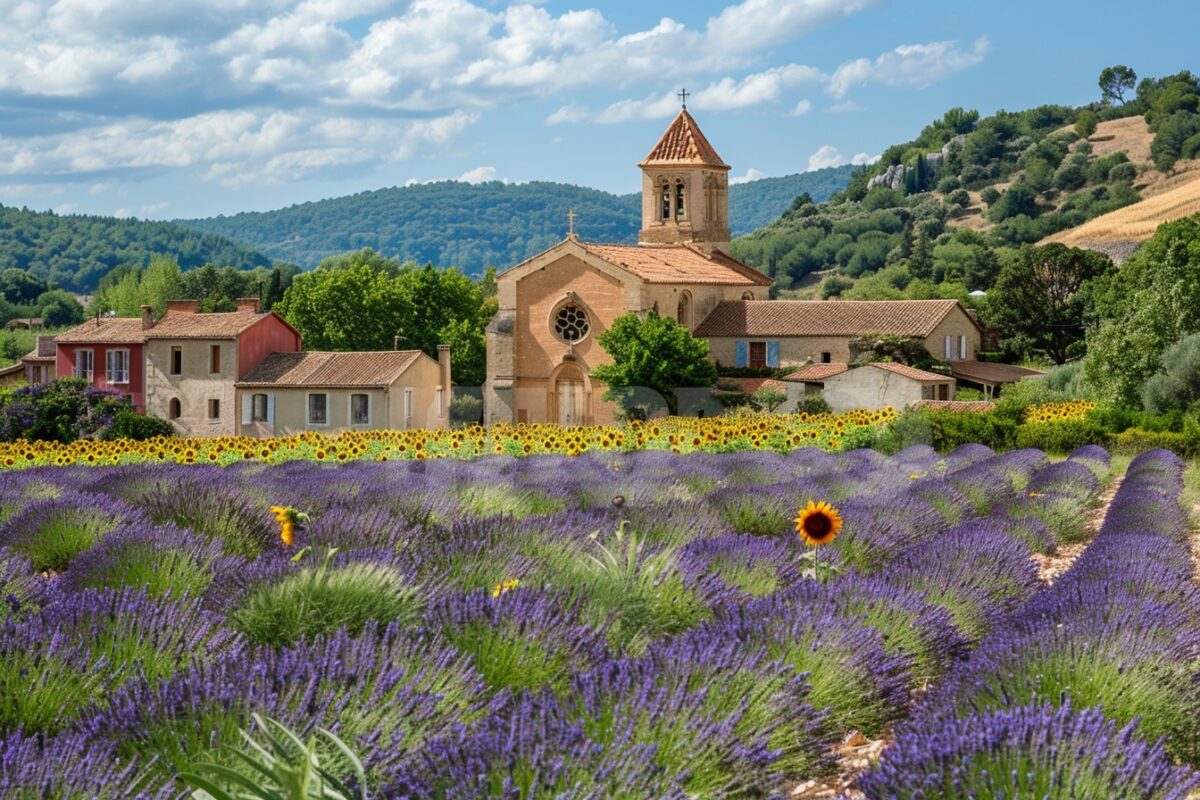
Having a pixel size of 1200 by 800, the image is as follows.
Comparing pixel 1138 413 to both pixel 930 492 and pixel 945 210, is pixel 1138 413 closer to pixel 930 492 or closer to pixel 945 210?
pixel 930 492

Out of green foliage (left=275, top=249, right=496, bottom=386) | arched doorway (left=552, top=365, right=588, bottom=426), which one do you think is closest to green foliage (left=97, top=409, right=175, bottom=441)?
arched doorway (left=552, top=365, right=588, bottom=426)

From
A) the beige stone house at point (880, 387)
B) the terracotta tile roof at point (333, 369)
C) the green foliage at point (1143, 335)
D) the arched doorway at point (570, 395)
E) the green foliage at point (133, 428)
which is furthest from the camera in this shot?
the arched doorway at point (570, 395)

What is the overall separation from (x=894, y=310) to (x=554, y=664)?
146ft

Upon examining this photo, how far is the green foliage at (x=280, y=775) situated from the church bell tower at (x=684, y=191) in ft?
171

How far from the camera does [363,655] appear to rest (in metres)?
4.66

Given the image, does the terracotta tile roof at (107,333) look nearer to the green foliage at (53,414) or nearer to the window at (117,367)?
the window at (117,367)

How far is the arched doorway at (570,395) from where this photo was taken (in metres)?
47.9

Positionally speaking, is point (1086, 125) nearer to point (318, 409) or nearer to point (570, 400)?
point (570, 400)

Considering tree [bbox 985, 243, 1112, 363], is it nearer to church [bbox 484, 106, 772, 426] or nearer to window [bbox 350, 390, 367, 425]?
church [bbox 484, 106, 772, 426]

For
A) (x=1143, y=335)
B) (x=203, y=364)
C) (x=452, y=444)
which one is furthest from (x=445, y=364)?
(x=452, y=444)

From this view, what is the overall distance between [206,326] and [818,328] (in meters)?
21.1

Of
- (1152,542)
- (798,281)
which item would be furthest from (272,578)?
(798,281)

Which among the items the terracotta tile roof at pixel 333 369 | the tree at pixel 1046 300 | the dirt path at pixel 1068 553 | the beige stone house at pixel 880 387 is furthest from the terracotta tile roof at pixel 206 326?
the dirt path at pixel 1068 553

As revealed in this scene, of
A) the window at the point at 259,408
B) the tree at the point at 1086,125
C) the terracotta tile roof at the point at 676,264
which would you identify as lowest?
the window at the point at 259,408
